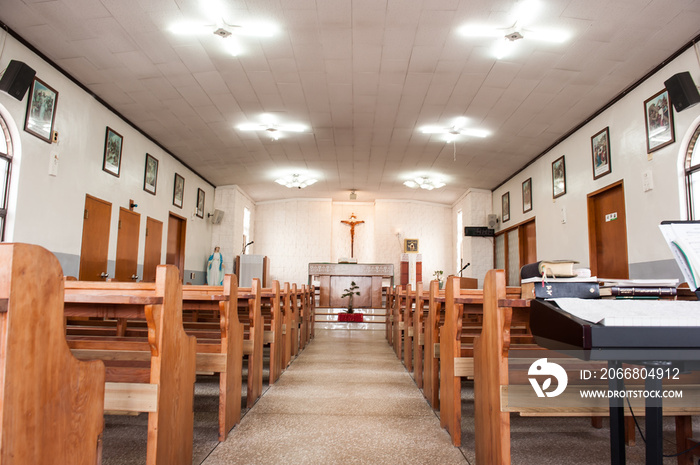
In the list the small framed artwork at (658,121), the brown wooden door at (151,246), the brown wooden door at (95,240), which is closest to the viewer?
the small framed artwork at (658,121)

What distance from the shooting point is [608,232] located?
6008 mm

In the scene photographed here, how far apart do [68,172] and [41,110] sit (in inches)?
31.8

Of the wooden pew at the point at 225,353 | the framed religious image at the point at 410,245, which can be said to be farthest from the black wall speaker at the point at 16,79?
the framed religious image at the point at 410,245

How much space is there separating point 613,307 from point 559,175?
679cm

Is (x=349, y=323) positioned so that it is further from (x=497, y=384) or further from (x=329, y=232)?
(x=497, y=384)

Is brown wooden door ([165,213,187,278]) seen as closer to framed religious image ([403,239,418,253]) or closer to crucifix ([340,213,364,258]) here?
crucifix ([340,213,364,258])

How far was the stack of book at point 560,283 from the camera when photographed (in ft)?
4.55

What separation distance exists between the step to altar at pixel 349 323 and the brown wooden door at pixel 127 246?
10.8 ft

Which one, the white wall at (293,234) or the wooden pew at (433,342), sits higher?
the white wall at (293,234)

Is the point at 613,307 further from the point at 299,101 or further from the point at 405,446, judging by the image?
the point at 299,101

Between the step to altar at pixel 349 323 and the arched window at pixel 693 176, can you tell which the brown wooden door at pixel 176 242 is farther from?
the arched window at pixel 693 176

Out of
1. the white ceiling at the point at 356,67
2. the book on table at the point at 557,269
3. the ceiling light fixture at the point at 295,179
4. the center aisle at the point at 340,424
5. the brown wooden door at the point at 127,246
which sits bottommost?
the center aisle at the point at 340,424

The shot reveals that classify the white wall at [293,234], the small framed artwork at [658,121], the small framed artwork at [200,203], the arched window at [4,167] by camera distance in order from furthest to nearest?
the white wall at [293,234] → the small framed artwork at [200,203] → the small framed artwork at [658,121] → the arched window at [4,167]

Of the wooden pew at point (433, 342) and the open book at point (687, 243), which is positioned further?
the wooden pew at point (433, 342)
